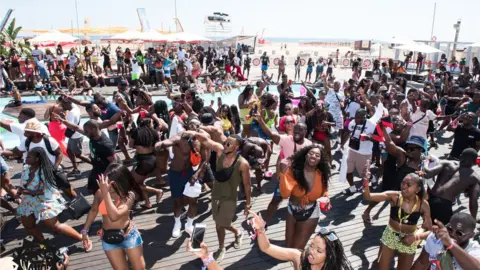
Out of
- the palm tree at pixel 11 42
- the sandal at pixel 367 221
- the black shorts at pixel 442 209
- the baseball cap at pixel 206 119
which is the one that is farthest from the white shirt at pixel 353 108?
the palm tree at pixel 11 42

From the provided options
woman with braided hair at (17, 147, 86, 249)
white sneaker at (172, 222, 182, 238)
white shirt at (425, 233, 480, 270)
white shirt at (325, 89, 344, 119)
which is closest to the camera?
white shirt at (425, 233, 480, 270)

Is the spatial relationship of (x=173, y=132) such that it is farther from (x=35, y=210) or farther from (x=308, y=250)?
(x=308, y=250)

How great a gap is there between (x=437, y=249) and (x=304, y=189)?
149 cm

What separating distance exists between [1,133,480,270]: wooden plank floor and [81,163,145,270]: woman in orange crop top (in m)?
1.14

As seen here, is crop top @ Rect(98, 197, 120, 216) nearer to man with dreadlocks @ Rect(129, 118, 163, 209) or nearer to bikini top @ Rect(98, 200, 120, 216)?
bikini top @ Rect(98, 200, 120, 216)

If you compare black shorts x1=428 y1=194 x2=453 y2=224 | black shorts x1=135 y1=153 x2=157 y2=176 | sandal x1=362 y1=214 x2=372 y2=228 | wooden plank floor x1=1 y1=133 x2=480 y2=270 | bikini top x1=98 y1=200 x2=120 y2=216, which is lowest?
wooden plank floor x1=1 y1=133 x2=480 y2=270

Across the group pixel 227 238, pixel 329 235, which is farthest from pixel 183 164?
pixel 329 235

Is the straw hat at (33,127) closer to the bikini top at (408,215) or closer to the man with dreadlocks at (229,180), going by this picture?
the man with dreadlocks at (229,180)

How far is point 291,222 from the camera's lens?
4402 mm

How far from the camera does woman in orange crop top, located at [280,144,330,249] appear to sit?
14.0 ft

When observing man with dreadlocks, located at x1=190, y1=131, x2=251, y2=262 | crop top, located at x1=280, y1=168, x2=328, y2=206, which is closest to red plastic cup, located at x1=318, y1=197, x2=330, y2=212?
crop top, located at x1=280, y1=168, x2=328, y2=206

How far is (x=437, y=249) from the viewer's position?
374 cm

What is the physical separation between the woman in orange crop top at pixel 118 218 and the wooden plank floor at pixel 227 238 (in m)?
1.14

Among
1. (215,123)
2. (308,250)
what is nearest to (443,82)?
(215,123)
